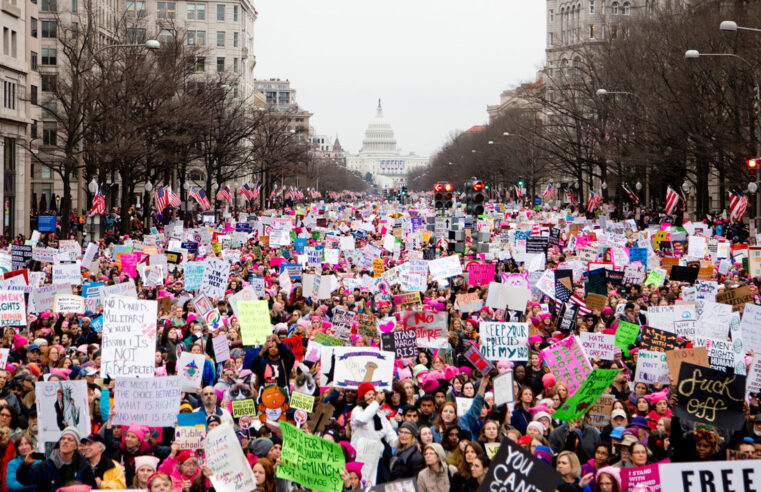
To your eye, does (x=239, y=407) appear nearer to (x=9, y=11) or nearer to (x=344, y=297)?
(x=344, y=297)

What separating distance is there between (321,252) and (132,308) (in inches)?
627

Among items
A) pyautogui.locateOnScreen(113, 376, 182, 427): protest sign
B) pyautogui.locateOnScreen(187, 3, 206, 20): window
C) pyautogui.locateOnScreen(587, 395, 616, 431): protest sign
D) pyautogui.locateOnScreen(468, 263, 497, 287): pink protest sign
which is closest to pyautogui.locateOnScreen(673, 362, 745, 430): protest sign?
pyautogui.locateOnScreen(587, 395, 616, 431): protest sign

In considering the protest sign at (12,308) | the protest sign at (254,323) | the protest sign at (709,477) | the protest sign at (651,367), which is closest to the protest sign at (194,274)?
the protest sign at (12,308)

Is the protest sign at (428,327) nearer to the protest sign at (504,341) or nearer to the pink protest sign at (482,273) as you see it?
the protest sign at (504,341)

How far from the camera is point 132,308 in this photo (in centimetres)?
1370

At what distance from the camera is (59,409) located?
11.2 m

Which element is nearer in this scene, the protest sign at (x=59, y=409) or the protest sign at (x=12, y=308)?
the protest sign at (x=59, y=409)

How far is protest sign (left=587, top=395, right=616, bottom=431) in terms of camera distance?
12.1 meters

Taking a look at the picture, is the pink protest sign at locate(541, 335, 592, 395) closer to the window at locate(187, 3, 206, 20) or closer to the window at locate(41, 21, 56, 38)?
the window at locate(41, 21, 56, 38)

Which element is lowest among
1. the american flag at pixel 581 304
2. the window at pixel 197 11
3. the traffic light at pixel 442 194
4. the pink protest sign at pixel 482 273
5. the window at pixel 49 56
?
the american flag at pixel 581 304

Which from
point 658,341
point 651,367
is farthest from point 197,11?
point 651,367

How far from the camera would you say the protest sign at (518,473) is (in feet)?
26.6

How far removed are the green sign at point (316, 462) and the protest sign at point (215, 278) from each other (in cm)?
1168

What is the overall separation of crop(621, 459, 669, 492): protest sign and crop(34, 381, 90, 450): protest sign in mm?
4720
